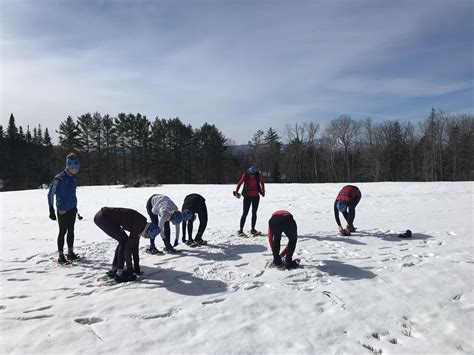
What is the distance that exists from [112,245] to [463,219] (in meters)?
10.9

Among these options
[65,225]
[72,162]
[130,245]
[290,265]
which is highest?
[72,162]

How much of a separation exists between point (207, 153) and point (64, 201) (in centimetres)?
5383

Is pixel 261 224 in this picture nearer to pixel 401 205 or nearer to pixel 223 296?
pixel 223 296

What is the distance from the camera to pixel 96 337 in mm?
3701

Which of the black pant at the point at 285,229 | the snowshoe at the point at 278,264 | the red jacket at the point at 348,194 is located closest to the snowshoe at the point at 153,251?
the snowshoe at the point at 278,264

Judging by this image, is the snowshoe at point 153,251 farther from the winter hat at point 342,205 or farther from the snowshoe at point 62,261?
the winter hat at point 342,205

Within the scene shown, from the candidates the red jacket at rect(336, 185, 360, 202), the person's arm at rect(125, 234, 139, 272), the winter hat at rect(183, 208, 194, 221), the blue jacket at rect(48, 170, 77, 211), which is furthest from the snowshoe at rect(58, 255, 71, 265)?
the red jacket at rect(336, 185, 360, 202)

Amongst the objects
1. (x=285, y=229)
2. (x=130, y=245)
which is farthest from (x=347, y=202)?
(x=130, y=245)

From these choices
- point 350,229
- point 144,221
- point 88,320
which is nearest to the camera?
point 88,320

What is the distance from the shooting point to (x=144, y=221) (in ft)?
18.4

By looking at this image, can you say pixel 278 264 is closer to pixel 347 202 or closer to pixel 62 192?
pixel 347 202

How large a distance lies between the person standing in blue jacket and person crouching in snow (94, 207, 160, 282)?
1.57m

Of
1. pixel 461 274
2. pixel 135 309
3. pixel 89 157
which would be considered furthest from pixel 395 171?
pixel 135 309

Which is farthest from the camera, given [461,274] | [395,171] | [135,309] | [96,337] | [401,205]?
[395,171]
